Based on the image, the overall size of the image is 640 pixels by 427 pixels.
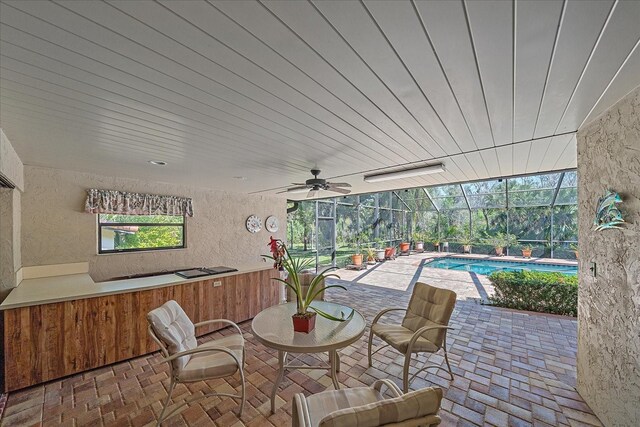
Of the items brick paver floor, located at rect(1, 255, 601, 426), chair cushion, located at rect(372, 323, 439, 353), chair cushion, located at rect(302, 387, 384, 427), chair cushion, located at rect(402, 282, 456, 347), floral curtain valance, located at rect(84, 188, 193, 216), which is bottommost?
brick paver floor, located at rect(1, 255, 601, 426)

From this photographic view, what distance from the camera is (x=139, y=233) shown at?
13.8 feet

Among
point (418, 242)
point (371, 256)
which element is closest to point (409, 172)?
point (371, 256)

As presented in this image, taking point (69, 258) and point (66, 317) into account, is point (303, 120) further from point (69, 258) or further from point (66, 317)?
point (69, 258)

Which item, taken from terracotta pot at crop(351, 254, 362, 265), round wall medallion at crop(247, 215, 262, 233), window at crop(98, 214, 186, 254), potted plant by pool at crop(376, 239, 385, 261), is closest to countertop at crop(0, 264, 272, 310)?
window at crop(98, 214, 186, 254)

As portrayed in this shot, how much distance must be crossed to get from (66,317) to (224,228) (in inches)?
117

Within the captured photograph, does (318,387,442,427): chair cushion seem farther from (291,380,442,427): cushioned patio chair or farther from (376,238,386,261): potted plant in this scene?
(376,238,386,261): potted plant

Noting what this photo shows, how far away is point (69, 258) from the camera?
3486 millimetres

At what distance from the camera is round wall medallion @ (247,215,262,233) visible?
5789 mm

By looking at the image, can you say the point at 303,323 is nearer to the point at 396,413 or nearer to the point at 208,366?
the point at 208,366

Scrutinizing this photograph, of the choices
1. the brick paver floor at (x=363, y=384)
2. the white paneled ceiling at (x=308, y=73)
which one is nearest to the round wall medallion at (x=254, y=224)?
the brick paver floor at (x=363, y=384)

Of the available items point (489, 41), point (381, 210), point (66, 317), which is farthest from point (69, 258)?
point (381, 210)

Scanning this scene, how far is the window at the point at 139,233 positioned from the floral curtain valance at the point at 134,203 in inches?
7.3

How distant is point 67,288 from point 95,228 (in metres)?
1.22

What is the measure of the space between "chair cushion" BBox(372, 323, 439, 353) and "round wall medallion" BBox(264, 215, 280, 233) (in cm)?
412
